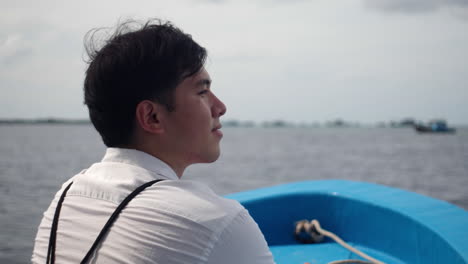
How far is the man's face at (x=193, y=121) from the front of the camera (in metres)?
1.11

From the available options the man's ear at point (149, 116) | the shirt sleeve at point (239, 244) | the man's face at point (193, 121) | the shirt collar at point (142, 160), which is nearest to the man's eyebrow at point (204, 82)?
the man's face at point (193, 121)

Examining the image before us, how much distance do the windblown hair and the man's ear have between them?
0.05 ft

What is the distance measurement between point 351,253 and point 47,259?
2.37 metres

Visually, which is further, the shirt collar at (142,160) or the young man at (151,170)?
the shirt collar at (142,160)

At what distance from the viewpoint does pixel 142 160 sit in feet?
3.54

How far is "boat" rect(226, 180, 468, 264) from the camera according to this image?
8.20ft

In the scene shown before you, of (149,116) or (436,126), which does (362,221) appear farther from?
(436,126)

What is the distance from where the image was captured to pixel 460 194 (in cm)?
1093

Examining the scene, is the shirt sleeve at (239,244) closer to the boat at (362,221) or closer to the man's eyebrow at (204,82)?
the man's eyebrow at (204,82)

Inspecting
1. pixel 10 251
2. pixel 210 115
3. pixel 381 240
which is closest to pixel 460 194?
pixel 381 240

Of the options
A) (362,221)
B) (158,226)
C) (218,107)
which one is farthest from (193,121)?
(362,221)

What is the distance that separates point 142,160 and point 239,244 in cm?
32

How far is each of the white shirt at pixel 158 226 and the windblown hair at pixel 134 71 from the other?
159 mm

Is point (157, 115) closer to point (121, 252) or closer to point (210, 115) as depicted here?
point (210, 115)
